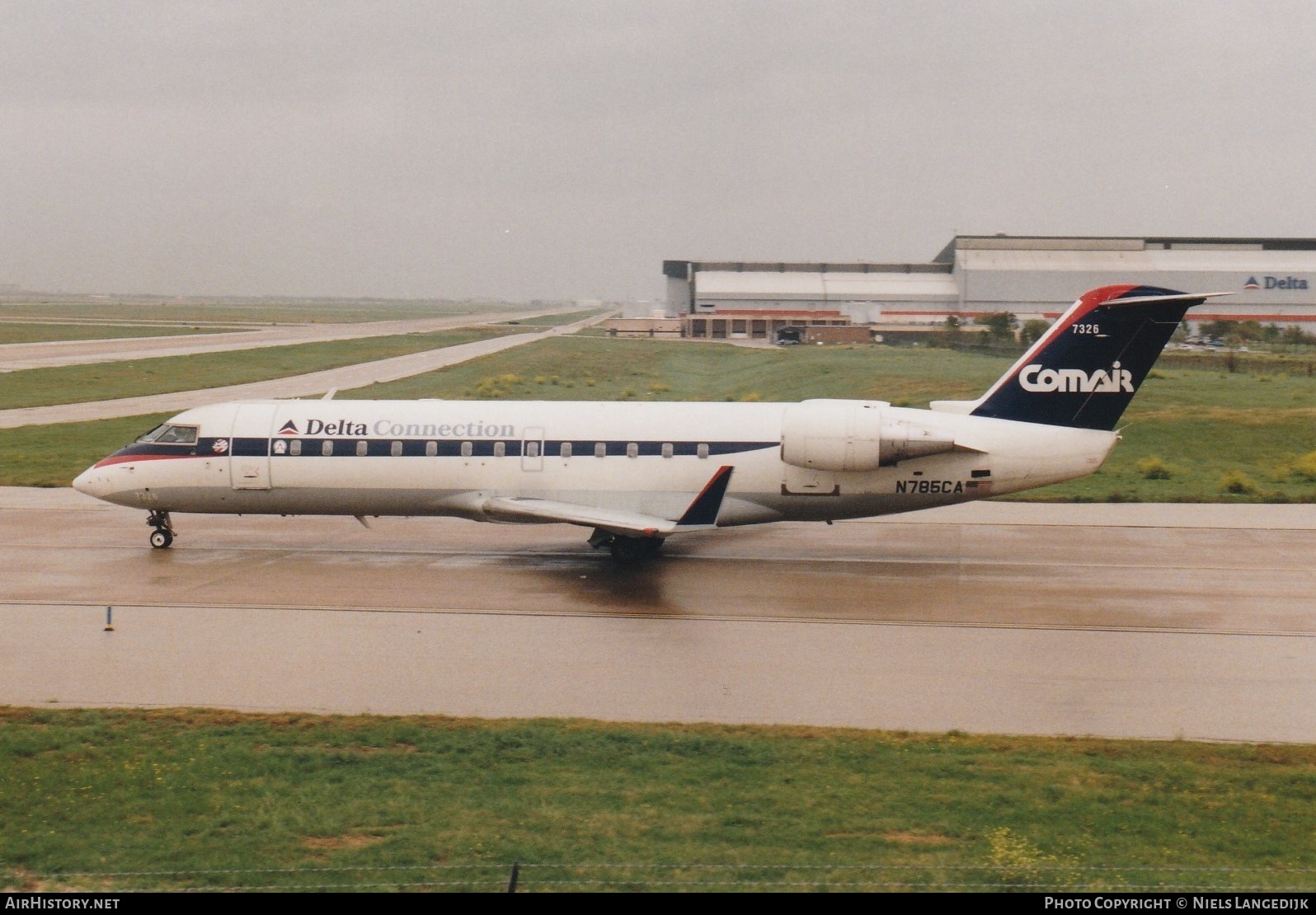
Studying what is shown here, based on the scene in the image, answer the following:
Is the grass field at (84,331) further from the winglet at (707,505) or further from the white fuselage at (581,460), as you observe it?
the winglet at (707,505)

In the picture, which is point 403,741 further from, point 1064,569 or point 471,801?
point 1064,569

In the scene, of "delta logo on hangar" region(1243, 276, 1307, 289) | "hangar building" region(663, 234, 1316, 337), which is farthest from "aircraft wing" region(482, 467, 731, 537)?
"delta logo on hangar" region(1243, 276, 1307, 289)

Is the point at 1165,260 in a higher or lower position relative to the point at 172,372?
higher

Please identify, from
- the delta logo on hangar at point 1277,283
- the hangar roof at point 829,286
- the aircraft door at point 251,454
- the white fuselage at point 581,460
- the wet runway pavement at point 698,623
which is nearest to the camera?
the wet runway pavement at point 698,623

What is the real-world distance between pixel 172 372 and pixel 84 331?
193 ft

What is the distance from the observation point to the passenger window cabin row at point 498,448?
22.4 m

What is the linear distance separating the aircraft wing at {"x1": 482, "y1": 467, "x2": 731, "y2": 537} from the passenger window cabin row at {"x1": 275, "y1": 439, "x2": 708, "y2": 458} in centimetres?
96

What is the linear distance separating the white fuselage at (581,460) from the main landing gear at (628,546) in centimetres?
75

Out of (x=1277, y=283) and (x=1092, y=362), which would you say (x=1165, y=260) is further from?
(x=1092, y=362)

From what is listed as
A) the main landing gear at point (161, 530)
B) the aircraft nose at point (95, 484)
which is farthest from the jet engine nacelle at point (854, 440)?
the aircraft nose at point (95, 484)

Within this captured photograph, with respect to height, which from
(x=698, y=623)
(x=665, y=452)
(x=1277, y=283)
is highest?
(x=1277, y=283)

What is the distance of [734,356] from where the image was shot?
7788 centimetres

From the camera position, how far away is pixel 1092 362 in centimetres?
2211

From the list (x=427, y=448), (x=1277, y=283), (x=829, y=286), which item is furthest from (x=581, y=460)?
(x=829, y=286)
